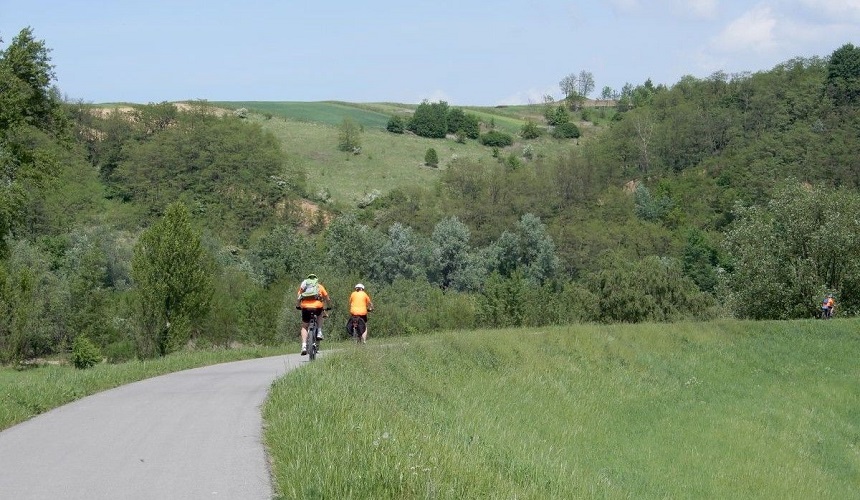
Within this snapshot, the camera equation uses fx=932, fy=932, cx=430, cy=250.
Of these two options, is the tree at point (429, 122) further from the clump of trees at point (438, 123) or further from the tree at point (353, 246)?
the tree at point (353, 246)

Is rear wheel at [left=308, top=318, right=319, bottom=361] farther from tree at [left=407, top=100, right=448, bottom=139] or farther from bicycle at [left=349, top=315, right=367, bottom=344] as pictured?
tree at [left=407, top=100, right=448, bottom=139]

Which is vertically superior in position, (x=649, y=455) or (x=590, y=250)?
(x=649, y=455)

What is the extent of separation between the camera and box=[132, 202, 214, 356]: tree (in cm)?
3494

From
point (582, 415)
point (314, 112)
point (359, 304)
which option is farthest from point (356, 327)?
point (314, 112)

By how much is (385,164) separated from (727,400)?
387 ft

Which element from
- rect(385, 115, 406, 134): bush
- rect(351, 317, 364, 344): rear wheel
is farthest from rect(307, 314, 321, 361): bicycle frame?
rect(385, 115, 406, 134): bush

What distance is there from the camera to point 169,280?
35.2 metres

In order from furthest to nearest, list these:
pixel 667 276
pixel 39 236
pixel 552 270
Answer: pixel 552 270 → pixel 39 236 → pixel 667 276

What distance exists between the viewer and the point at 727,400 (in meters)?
25.5

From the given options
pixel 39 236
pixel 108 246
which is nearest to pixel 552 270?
pixel 108 246

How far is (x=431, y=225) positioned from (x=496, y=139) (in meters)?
69.8

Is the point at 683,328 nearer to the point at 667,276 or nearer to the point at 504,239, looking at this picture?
the point at 667,276

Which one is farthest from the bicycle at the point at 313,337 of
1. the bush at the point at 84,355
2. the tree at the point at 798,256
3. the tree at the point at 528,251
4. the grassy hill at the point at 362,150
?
the grassy hill at the point at 362,150

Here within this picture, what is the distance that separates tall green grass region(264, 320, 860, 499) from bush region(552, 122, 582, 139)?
6086 inches
